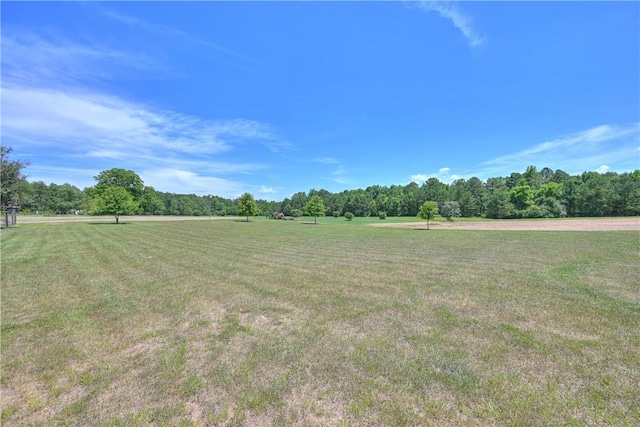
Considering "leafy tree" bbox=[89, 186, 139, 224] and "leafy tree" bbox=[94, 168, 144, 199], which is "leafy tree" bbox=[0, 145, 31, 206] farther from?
"leafy tree" bbox=[94, 168, 144, 199]

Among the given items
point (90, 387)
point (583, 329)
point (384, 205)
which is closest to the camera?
point (90, 387)

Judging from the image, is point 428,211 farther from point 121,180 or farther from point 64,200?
point 64,200

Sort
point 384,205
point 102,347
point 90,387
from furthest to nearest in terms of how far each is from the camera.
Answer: point 384,205 < point 102,347 < point 90,387

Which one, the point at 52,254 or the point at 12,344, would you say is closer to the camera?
the point at 12,344

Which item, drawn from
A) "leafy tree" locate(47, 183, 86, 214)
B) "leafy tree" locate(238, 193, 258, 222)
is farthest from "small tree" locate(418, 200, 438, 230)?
"leafy tree" locate(47, 183, 86, 214)

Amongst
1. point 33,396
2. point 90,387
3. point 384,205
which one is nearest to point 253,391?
point 90,387

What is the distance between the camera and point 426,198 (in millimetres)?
86188

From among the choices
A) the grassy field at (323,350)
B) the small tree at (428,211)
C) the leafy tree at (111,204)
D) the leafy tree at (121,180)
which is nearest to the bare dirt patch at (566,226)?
the small tree at (428,211)

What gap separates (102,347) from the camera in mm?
4168

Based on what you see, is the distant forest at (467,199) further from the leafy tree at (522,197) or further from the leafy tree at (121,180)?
the leafy tree at (121,180)

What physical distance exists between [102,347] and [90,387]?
120cm

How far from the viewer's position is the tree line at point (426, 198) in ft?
179

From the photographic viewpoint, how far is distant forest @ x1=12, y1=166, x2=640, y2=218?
57812 millimetres

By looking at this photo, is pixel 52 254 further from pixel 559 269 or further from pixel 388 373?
pixel 559 269
